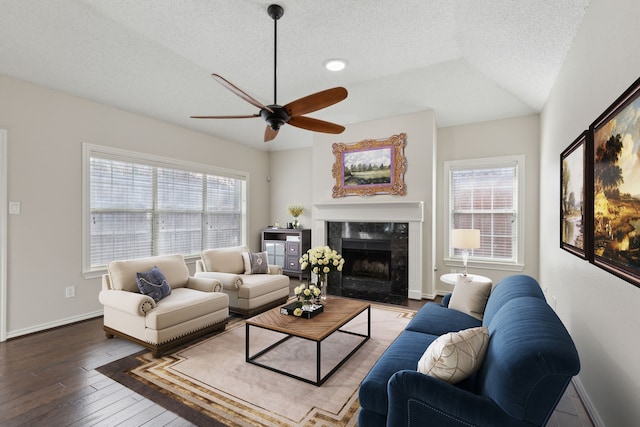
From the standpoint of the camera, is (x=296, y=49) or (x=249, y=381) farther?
(x=296, y=49)

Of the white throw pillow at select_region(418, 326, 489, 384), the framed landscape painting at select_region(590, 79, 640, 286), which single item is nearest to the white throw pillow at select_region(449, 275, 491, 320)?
the framed landscape painting at select_region(590, 79, 640, 286)

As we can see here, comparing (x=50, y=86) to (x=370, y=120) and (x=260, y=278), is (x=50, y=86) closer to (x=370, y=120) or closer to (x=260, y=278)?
(x=260, y=278)

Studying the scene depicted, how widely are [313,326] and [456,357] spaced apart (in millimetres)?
1386

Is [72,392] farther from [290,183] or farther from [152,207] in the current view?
[290,183]

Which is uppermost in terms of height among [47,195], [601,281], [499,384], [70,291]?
[47,195]

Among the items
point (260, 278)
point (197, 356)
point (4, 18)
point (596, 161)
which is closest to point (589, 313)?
point (596, 161)

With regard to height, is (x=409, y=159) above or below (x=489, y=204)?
above

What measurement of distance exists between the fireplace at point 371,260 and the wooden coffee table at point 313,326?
1.84 metres

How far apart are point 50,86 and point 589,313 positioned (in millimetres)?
5618

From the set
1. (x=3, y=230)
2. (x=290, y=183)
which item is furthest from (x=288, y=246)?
(x=3, y=230)

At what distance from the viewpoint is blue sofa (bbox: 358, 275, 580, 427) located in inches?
45.8

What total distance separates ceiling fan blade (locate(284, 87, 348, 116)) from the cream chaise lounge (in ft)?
7.84

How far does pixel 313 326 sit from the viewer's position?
2.64 m

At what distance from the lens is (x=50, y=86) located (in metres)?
3.63
